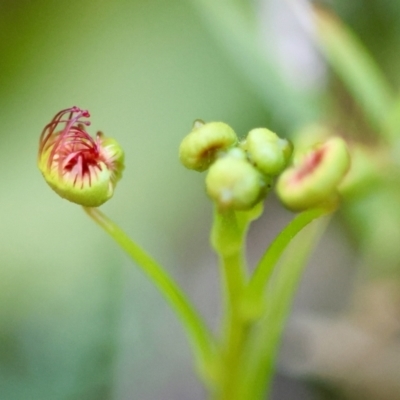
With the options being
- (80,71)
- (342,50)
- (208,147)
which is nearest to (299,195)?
(208,147)

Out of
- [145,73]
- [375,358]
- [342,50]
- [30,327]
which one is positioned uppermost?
[145,73]

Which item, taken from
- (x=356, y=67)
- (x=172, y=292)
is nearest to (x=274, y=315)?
(x=172, y=292)

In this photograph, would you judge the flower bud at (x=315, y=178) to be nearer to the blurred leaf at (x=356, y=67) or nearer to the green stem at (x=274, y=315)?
the green stem at (x=274, y=315)

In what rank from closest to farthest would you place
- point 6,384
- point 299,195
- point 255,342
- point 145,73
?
point 299,195, point 255,342, point 6,384, point 145,73

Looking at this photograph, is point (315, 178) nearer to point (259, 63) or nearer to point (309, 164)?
point (309, 164)

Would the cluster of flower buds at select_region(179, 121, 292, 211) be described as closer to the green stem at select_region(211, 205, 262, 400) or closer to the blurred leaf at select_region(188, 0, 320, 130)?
the green stem at select_region(211, 205, 262, 400)

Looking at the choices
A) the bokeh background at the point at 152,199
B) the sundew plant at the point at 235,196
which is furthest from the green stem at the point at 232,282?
the bokeh background at the point at 152,199

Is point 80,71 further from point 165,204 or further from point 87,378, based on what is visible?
point 87,378
